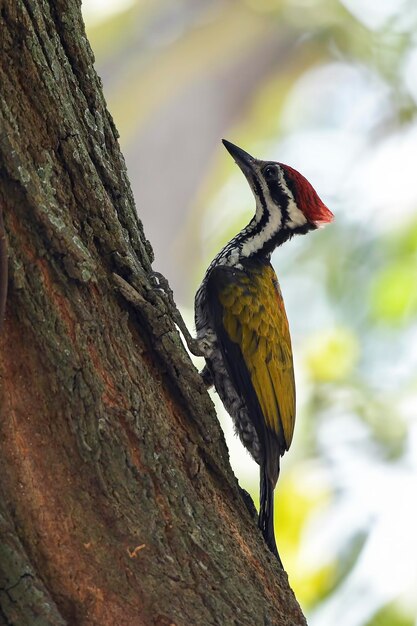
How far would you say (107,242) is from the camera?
2.35 m

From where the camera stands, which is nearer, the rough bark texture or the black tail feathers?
the rough bark texture

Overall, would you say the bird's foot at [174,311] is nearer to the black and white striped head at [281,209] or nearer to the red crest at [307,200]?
the black and white striped head at [281,209]

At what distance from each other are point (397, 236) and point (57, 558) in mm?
4488

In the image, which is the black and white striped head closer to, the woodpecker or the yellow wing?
the woodpecker

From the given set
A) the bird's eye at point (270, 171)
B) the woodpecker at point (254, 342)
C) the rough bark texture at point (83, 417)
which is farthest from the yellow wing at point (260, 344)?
the rough bark texture at point (83, 417)

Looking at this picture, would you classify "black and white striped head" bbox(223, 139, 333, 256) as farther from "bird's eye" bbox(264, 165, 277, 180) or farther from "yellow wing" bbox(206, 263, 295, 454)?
"yellow wing" bbox(206, 263, 295, 454)

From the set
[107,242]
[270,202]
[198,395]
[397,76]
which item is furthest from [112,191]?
[397,76]

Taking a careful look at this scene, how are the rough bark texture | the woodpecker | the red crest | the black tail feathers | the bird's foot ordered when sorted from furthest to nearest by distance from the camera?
the red crest, the woodpecker, the black tail feathers, the bird's foot, the rough bark texture

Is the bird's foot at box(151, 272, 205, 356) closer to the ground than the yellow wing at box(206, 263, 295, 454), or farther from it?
closer to the ground

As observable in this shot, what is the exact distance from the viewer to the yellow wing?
3621mm

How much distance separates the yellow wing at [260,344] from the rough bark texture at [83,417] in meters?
1.21

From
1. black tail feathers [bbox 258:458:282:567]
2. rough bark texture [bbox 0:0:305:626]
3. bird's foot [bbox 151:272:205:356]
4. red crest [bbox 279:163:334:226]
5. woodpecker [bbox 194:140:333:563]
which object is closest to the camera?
rough bark texture [bbox 0:0:305:626]

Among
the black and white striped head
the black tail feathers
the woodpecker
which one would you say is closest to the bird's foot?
the woodpecker

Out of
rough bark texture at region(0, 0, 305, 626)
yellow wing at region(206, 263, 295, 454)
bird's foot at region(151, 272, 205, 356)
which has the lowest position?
rough bark texture at region(0, 0, 305, 626)
